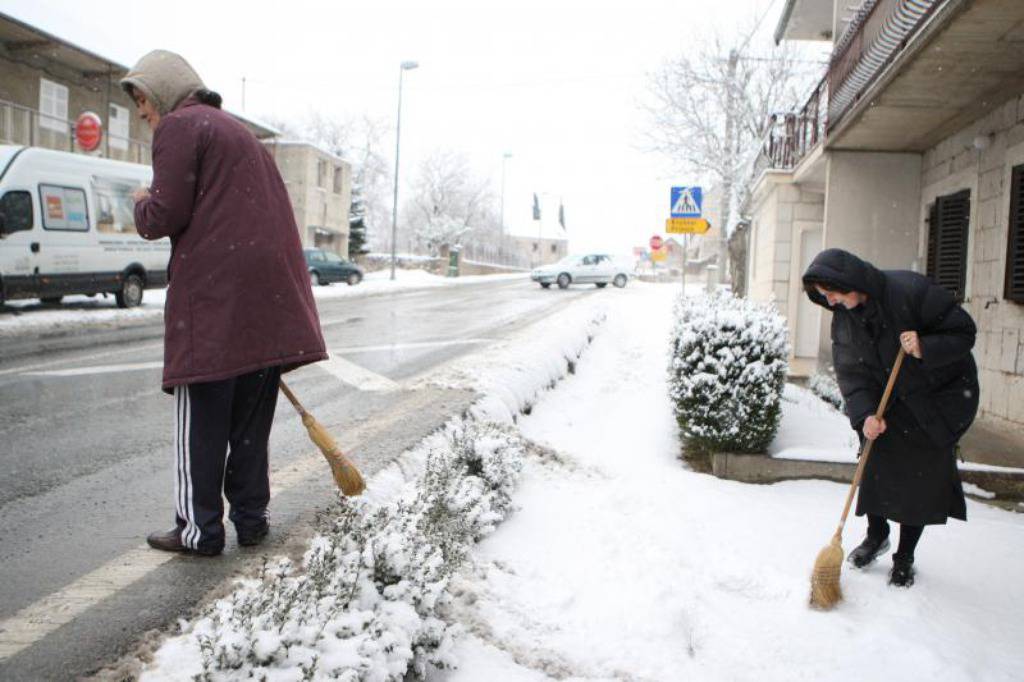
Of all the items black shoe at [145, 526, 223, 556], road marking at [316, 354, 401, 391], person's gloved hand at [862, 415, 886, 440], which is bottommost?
black shoe at [145, 526, 223, 556]

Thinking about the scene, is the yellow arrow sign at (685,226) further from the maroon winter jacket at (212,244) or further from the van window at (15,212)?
the maroon winter jacket at (212,244)

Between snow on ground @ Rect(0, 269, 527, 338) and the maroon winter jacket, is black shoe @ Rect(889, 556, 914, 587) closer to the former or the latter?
the maroon winter jacket

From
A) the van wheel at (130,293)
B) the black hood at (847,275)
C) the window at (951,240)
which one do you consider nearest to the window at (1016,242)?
the window at (951,240)

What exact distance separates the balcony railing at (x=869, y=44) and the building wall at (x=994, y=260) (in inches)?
46.0

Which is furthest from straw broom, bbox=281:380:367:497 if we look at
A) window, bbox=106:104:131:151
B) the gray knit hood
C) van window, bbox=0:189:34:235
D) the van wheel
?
window, bbox=106:104:131:151

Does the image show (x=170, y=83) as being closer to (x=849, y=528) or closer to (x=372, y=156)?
(x=849, y=528)

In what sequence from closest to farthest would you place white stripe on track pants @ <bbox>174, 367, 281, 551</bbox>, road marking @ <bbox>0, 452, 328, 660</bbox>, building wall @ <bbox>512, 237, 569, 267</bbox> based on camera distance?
road marking @ <bbox>0, 452, 328, 660</bbox> < white stripe on track pants @ <bbox>174, 367, 281, 551</bbox> < building wall @ <bbox>512, 237, 569, 267</bbox>

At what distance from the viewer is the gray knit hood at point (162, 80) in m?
2.76

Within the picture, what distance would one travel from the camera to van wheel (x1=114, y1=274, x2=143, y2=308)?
14455 millimetres

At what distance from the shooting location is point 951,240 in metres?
8.40

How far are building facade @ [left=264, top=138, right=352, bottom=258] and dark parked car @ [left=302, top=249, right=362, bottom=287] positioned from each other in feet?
30.7

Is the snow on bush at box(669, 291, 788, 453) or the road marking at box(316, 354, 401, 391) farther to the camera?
the road marking at box(316, 354, 401, 391)

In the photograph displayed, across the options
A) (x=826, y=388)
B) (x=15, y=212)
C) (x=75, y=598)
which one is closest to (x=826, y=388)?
(x=826, y=388)

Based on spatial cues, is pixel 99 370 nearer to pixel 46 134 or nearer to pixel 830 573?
pixel 830 573
